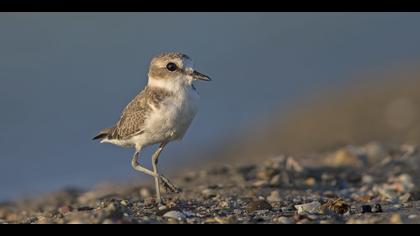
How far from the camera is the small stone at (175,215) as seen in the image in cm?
649

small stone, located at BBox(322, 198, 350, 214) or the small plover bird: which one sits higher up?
the small plover bird

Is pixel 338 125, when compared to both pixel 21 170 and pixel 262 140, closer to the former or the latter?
pixel 262 140

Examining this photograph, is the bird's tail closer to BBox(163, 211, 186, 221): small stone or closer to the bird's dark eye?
the bird's dark eye

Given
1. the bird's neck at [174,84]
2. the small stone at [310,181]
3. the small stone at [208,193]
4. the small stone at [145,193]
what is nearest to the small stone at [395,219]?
the bird's neck at [174,84]

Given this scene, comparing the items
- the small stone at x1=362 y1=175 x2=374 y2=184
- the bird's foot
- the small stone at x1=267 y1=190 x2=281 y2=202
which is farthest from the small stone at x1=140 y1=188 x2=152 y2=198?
the small stone at x1=362 y1=175 x2=374 y2=184

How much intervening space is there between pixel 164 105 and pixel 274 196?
5.29 feet

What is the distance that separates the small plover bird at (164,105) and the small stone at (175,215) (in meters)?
1.01

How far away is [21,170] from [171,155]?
3188mm

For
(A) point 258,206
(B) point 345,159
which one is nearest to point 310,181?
(B) point 345,159

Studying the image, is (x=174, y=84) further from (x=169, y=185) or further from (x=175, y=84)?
(x=169, y=185)

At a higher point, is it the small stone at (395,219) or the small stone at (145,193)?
the small stone at (145,193)

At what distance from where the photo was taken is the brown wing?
7.62 m

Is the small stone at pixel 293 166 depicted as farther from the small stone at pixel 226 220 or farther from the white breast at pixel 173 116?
the small stone at pixel 226 220
